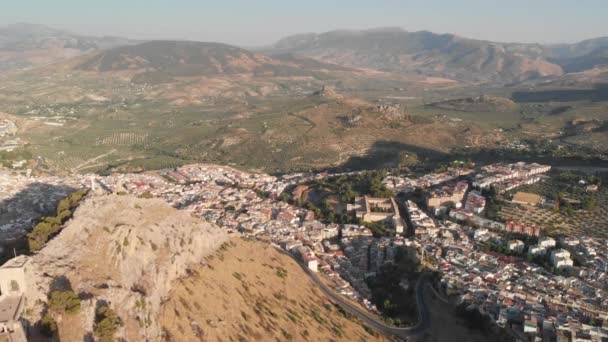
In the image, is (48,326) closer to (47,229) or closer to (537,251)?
(47,229)

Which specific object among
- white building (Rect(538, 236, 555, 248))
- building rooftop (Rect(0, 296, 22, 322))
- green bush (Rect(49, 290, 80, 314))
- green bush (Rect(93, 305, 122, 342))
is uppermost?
building rooftop (Rect(0, 296, 22, 322))

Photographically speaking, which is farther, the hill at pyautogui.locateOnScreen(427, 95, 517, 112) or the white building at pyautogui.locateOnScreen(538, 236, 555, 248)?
the hill at pyautogui.locateOnScreen(427, 95, 517, 112)

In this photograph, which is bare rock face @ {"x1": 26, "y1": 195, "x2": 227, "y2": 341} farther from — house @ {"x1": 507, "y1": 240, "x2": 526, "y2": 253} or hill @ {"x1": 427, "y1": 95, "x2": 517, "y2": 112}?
hill @ {"x1": 427, "y1": 95, "x2": 517, "y2": 112}

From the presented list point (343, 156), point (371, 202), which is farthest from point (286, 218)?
point (343, 156)

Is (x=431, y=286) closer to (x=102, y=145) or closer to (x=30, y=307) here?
(x=30, y=307)

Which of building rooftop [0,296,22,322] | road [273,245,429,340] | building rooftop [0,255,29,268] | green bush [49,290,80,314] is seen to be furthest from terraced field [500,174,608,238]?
building rooftop [0,296,22,322]
